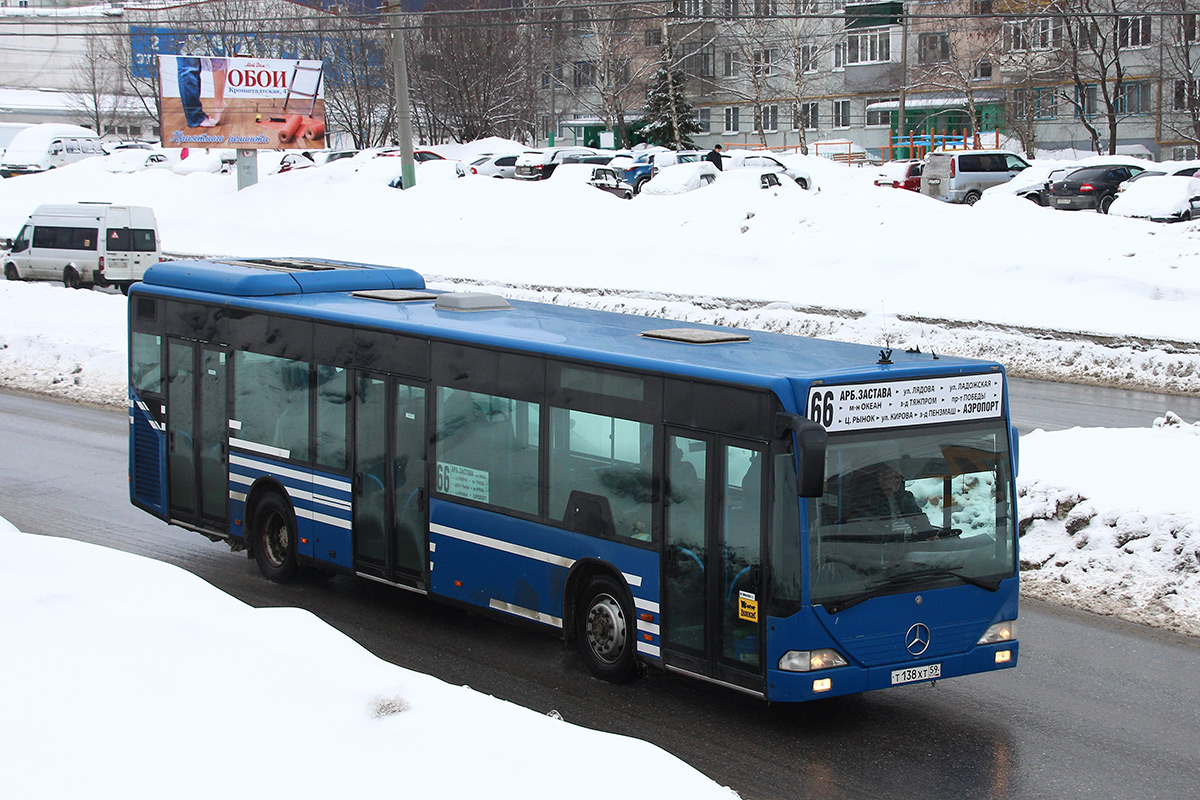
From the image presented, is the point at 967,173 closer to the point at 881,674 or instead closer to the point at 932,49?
the point at 932,49

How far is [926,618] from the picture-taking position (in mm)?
7664

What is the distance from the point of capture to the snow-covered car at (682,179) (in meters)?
39.3

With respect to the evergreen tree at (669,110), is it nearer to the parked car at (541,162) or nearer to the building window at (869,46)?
the building window at (869,46)

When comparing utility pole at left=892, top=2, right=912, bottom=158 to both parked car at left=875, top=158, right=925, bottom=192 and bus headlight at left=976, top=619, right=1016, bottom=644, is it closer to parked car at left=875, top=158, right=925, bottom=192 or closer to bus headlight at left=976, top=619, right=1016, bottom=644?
parked car at left=875, top=158, right=925, bottom=192

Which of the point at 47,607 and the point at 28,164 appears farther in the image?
the point at 28,164

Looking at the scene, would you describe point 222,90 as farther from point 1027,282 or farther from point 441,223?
point 1027,282

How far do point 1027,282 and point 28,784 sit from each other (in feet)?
78.3

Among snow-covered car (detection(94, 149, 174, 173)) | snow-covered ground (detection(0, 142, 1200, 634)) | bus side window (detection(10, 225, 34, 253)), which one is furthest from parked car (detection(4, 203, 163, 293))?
snow-covered car (detection(94, 149, 174, 173))

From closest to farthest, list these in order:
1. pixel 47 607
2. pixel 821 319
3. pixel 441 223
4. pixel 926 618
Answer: pixel 47 607
pixel 926 618
pixel 821 319
pixel 441 223

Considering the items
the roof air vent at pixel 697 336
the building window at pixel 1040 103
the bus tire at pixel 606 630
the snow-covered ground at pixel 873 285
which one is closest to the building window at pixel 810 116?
the building window at pixel 1040 103

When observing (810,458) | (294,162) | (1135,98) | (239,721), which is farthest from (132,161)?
(239,721)

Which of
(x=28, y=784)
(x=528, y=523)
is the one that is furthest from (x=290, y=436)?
(x=28, y=784)

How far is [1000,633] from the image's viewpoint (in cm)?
792

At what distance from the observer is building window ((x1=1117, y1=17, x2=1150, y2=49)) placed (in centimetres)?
5903
